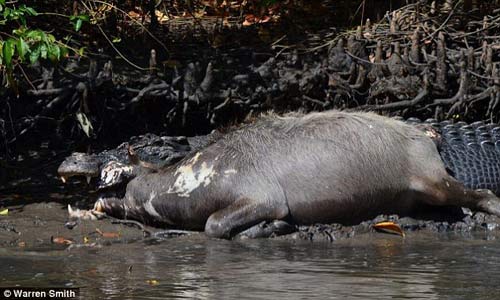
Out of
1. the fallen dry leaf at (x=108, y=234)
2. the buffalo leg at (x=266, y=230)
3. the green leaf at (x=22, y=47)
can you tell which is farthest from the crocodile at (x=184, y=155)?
the green leaf at (x=22, y=47)

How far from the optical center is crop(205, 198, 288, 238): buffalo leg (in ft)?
24.7

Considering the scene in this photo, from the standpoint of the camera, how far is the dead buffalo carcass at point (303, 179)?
25.7 feet

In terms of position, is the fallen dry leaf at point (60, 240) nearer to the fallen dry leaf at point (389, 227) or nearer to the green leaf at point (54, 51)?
the green leaf at point (54, 51)

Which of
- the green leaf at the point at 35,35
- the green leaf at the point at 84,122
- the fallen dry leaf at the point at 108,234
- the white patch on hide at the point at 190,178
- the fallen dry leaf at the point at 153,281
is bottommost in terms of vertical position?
the fallen dry leaf at the point at 153,281

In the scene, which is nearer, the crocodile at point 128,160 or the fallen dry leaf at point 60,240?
the fallen dry leaf at point 60,240

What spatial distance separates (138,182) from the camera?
8227mm

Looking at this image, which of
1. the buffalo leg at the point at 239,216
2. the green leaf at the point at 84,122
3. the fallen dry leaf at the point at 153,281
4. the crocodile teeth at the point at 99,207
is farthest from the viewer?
the green leaf at the point at 84,122

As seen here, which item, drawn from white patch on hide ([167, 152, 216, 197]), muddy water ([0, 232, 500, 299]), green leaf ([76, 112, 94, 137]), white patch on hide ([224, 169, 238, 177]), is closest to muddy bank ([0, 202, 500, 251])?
muddy water ([0, 232, 500, 299])

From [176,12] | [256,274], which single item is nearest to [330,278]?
[256,274]

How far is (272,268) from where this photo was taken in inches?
253

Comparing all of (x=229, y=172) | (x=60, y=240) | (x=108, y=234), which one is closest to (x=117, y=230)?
(x=108, y=234)

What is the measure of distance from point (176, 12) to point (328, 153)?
3956mm

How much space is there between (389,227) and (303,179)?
69 centimetres

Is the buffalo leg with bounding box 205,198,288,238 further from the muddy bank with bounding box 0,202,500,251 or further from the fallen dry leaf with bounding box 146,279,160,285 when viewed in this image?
the fallen dry leaf with bounding box 146,279,160,285
